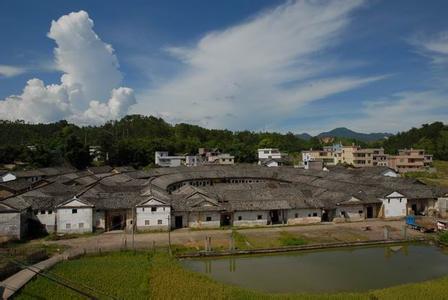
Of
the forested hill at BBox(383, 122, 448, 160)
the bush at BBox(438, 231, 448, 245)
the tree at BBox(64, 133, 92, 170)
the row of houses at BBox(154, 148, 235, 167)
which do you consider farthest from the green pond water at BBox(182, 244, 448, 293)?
the forested hill at BBox(383, 122, 448, 160)

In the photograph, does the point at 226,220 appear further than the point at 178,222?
Yes

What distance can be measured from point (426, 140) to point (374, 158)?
1166 inches

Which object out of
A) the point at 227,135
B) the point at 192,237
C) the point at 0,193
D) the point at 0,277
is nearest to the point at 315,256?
the point at 192,237

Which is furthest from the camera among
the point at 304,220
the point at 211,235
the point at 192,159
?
the point at 192,159

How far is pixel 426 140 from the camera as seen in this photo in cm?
10350

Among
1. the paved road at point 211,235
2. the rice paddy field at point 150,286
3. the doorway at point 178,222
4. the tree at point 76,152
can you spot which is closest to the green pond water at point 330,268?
the rice paddy field at point 150,286

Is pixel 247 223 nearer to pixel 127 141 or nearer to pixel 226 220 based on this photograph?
pixel 226 220

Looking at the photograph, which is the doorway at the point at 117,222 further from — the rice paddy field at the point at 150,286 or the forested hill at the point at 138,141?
the forested hill at the point at 138,141

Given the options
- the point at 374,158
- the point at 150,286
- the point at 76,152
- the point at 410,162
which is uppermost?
the point at 76,152

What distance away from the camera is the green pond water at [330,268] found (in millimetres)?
19484

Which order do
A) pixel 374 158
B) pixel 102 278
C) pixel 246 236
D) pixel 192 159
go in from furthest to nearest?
pixel 192 159
pixel 374 158
pixel 246 236
pixel 102 278

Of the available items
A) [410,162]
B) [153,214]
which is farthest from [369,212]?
[410,162]

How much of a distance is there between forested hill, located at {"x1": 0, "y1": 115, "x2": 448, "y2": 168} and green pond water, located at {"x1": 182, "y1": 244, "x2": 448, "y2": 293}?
177 feet

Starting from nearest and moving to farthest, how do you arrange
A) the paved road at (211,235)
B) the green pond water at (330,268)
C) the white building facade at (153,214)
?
the green pond water at (330,268) → the paved road at (211,235) → the white building facade at (153,214)
